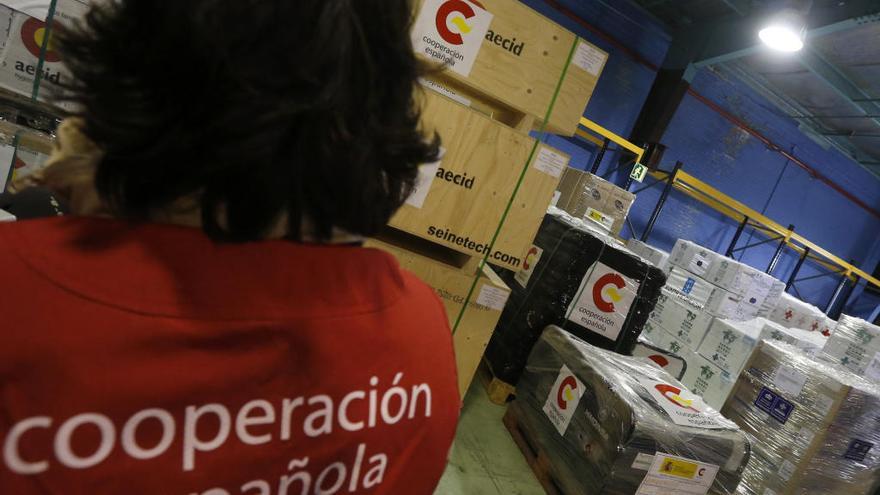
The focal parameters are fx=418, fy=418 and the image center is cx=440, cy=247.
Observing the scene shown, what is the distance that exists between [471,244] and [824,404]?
9.18ft

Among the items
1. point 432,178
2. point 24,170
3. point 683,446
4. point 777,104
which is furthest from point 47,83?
point 777,104

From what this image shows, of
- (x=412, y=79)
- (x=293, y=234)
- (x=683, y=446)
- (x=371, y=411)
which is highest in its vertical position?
(x=412, y=79)

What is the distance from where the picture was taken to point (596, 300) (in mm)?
3072

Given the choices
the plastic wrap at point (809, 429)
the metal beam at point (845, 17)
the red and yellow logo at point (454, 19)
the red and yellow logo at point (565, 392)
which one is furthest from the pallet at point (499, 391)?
the metal beam at point (845, 17)

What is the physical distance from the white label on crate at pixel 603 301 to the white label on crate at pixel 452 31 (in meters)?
1.79

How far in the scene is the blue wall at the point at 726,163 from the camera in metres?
7.55

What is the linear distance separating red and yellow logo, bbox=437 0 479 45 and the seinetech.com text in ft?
2.93

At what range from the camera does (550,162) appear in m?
2.21

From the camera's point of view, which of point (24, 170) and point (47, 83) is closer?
point (47, 83)

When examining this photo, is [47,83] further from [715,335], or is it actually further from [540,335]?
[715,335]

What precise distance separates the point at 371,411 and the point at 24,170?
5.06 ft

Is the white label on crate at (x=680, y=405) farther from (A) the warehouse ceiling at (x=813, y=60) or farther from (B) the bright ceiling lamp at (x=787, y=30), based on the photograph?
(B) the bright ceiling lamp at (x=787, y=30)

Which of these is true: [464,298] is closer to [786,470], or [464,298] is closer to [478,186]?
[478,186]

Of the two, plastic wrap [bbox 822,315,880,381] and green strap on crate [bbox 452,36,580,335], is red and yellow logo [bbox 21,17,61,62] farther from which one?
plastic wrap [bbox 822,315,880,381]
